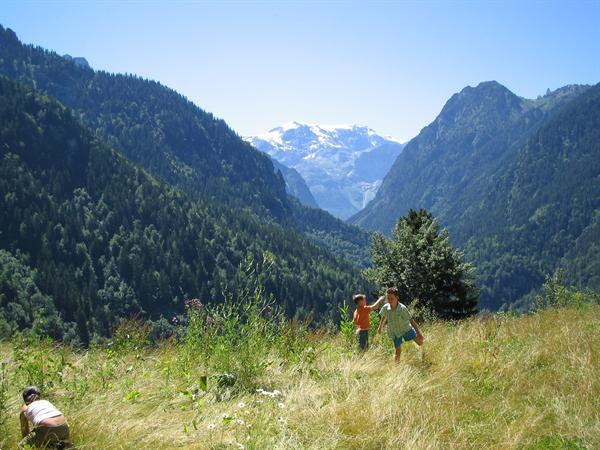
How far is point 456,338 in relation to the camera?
7.85 meters

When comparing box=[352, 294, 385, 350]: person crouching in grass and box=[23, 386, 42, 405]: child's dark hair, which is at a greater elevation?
box=[23, 386, 42, 405]: child's dark hair

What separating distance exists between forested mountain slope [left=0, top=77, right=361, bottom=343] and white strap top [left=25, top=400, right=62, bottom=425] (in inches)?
4338

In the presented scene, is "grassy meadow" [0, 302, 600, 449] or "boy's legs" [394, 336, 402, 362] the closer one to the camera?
"grassy meadow" [0, 302, 600, 449]

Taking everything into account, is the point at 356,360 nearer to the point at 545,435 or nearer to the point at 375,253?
the point at 545,435

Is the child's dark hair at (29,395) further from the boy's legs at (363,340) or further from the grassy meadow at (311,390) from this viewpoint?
the boy's legs at (363,340)

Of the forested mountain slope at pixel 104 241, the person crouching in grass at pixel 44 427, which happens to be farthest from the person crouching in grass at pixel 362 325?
the forested mountain slope at pixel 104 241

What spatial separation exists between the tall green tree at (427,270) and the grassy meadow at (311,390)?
65.2 feet

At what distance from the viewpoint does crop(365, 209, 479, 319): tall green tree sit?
27.8 meters

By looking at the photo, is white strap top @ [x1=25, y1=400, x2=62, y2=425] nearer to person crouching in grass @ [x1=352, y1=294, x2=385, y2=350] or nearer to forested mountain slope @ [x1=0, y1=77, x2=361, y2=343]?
person crouching in grass @ [x1=352, y1=294, x2=385, y2=350]

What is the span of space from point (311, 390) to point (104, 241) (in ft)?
513

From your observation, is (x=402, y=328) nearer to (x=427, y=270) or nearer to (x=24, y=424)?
(x=24, y=424)

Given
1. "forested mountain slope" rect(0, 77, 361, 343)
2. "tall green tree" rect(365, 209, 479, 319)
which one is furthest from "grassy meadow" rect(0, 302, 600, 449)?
"forested mountain slope" rect(0, 77, 361, 343)

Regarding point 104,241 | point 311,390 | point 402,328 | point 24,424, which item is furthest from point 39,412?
point 104,241

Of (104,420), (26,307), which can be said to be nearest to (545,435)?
(104,420)
